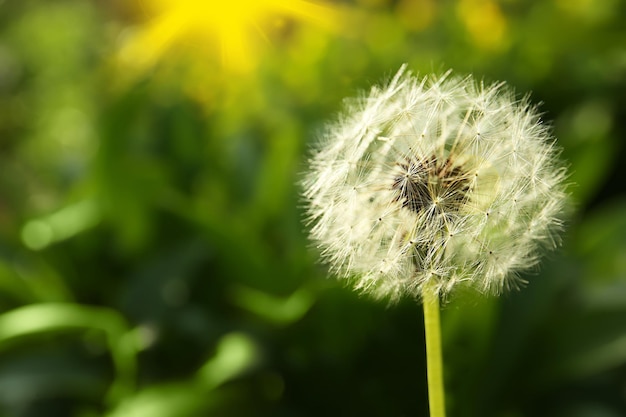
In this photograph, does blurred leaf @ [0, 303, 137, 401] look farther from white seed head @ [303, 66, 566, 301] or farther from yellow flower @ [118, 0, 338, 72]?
yellow flower @ [118, 0, 338, 72]

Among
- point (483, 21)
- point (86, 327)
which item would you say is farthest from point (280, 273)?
point (483, 21)

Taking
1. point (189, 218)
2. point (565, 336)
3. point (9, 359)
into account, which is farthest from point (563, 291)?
point (9, 359)

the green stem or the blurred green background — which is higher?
the blurred green background

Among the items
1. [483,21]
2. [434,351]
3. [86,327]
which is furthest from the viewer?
[483,21]

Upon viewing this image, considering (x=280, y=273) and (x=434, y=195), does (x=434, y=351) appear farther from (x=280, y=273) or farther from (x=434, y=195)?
(x=280, y=273)

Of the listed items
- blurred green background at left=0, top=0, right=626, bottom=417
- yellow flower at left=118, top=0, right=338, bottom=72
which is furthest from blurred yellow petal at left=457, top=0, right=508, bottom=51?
yellow flower at left=118, top=0, right=338, bottom=72

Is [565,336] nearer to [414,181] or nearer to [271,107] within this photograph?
[414,181]
